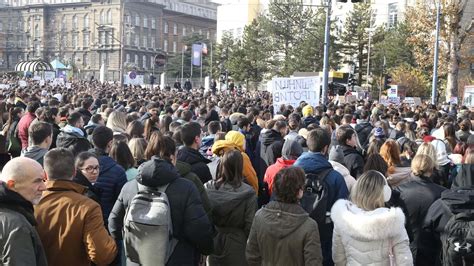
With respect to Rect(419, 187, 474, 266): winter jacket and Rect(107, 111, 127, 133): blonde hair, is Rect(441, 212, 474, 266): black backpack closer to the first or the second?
Rect(419, 187, 474, 266): winter jacket

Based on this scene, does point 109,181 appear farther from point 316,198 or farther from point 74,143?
point 316,198

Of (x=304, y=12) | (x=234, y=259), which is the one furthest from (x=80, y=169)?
(x=304, y=12)

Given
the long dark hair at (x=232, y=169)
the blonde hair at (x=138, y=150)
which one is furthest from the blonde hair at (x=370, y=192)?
the blonde hair at (x=138, y=150)

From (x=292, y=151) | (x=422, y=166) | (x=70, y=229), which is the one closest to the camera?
(x=70, y=229)

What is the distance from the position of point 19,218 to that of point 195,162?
3005mm

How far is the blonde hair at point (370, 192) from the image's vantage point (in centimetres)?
471

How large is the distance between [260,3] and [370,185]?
76.0 meters

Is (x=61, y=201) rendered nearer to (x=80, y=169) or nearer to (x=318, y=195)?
(x=80, y=169)

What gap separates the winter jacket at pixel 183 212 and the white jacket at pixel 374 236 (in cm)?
116

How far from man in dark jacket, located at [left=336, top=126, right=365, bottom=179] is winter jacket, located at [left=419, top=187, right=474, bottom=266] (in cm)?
188

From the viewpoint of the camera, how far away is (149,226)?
488 centimetres

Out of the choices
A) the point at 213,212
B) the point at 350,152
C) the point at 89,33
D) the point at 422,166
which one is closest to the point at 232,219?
the point at 213,212

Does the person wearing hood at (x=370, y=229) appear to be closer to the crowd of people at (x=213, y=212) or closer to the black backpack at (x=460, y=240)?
the crowd of people at (x=213, y=212)

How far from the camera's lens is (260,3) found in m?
78.6
